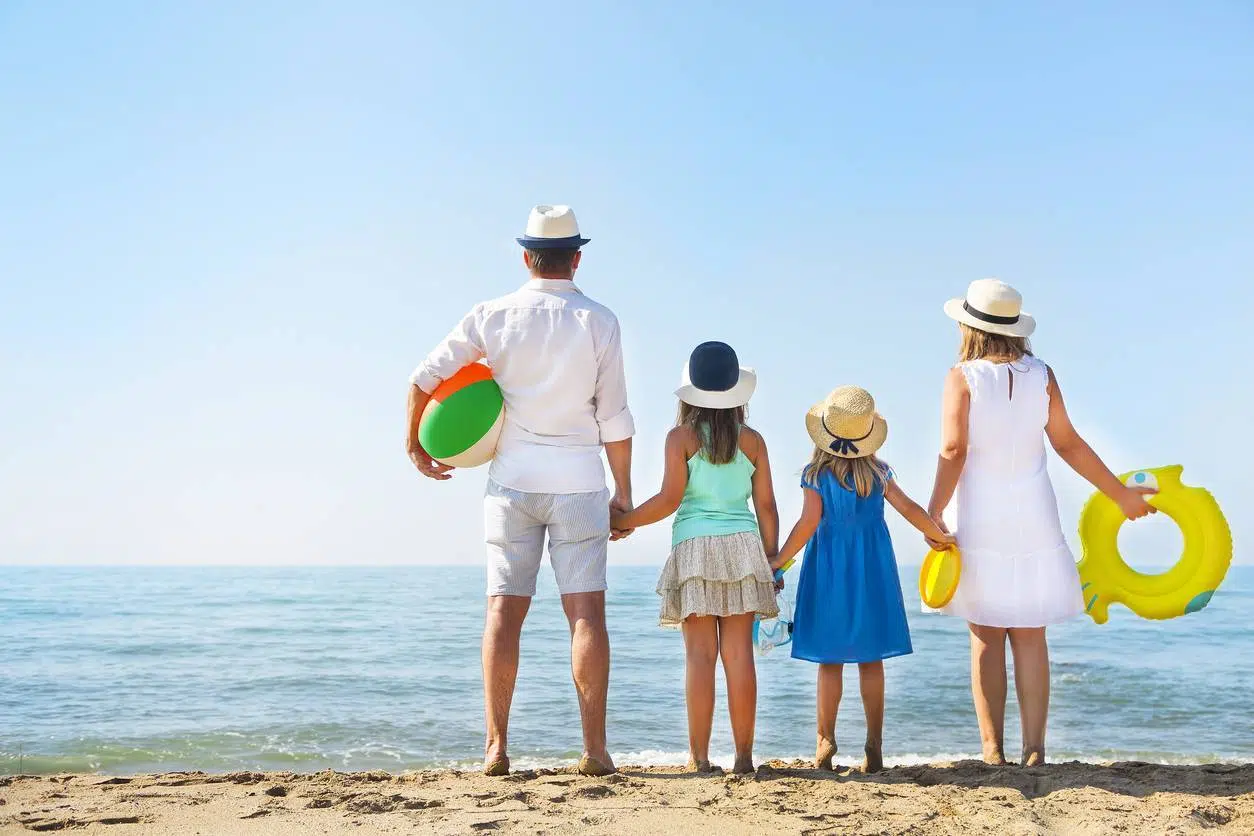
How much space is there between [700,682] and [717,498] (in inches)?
29.7

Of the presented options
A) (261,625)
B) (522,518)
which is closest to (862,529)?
(522,518)

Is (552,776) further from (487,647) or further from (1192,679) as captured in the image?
(1192,679)

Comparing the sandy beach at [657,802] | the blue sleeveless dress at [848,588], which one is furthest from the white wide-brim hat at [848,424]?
the sandy beach at [657,802]

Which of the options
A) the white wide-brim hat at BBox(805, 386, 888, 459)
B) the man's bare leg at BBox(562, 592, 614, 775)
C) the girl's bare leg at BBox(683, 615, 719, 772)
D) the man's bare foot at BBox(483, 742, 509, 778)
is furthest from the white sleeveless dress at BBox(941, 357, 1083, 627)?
the man's bare foot at BBox(483, 742, 509, 778)

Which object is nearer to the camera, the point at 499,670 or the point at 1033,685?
the point at 499,670

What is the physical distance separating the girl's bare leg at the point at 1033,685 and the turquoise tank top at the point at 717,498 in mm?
1252

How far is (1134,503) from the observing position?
15.0 ft

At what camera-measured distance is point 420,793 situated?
12.1 ft

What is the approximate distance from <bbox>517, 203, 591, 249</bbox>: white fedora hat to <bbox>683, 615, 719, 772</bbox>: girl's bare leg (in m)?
1.65

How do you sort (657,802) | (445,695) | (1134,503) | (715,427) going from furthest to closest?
1. (445,695)
2. (1134,503)
3. (715,427)
4. (657,802)

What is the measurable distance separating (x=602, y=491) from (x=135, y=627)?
13735 mm

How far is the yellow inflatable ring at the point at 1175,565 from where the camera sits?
4.57 m

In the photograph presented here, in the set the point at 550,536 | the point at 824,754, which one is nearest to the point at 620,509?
the point at 550,536

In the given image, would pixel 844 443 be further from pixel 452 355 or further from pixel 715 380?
pixel 452 355
